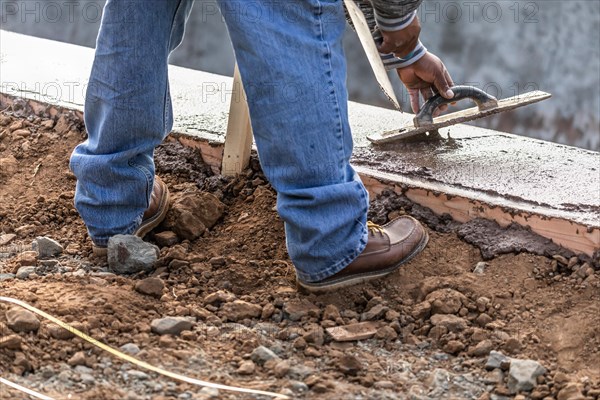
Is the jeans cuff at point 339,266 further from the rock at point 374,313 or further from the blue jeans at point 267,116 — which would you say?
the rock at point 374,313

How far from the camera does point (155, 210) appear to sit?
271 centimetres

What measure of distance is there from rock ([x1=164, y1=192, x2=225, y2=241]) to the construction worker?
4cm

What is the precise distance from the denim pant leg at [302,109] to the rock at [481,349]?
0.41 meters

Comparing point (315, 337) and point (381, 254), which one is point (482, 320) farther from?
point (315, 337)

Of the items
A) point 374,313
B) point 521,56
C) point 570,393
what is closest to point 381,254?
point 374,313

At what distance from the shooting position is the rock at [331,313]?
2314mm

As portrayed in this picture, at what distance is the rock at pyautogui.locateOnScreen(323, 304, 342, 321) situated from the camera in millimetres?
2314

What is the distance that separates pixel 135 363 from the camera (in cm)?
202

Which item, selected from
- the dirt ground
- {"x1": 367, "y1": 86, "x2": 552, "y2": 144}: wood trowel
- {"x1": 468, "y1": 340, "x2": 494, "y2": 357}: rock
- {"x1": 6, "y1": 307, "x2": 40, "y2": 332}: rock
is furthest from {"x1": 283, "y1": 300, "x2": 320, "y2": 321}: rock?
{"x1": 367, "y1": 86, "x2": 552, "y2": 144}: wood trowel

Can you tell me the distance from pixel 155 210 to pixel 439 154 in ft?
3.14

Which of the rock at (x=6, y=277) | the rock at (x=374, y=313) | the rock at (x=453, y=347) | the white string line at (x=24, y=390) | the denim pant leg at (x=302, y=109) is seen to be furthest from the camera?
the rock at (x=6, y=277)

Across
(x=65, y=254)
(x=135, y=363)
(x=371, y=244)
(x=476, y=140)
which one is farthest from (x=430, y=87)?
(x=135, y=363)

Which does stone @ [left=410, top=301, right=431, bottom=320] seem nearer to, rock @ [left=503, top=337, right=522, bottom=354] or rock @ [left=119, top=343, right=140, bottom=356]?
rock @ [left=503, top=337, right=522, bottom=354]

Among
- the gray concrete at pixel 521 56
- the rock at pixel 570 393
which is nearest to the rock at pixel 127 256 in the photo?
the rock at pixel 570 393
